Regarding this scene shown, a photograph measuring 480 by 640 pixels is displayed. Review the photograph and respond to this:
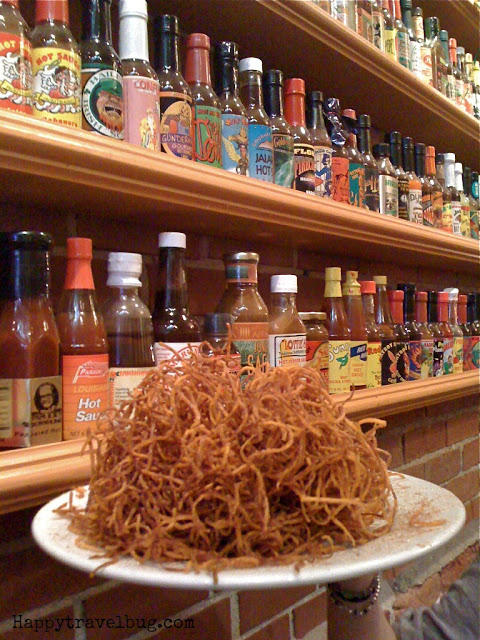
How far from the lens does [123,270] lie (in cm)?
64

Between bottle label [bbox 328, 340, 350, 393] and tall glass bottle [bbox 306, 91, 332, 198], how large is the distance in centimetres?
26

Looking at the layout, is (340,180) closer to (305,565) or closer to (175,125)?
(175,125)

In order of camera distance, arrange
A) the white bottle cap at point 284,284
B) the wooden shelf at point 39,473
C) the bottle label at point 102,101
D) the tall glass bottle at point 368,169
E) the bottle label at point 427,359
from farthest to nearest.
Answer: the bottle label at point 427,359, the tall glass bottle at point 368,169, the white bottle cap at point 284,284, the bottle label at point 102,101, the wooden shelf at point 39,473

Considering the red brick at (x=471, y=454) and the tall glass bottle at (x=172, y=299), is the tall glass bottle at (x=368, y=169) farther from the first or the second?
the red brick at (x=471, y=454)

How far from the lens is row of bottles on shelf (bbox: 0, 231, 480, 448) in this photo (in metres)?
0.53

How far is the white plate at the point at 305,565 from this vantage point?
0.29m

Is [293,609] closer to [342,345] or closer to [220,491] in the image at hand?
[342,345]

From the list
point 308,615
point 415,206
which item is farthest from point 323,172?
point 308,615

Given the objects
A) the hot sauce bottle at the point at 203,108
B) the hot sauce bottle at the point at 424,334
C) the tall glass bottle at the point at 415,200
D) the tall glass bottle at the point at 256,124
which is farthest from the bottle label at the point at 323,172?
the hot sauce bottle at the point at 424,334

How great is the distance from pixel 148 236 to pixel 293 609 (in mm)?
731

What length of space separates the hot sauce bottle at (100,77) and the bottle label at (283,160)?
281 mm

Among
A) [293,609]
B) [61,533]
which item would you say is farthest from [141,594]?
[61,533]

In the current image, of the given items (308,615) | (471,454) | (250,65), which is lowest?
(308,615)

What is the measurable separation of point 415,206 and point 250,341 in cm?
65
